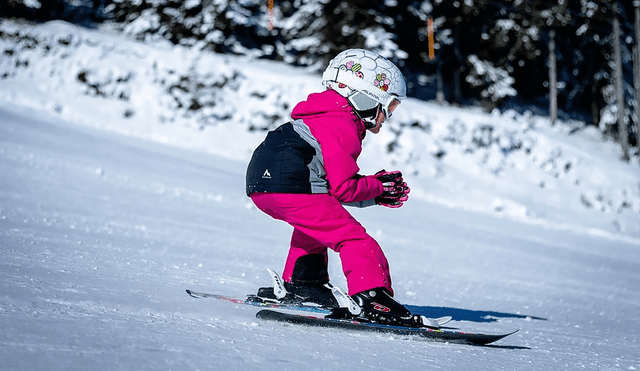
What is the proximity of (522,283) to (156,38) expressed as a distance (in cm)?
2015

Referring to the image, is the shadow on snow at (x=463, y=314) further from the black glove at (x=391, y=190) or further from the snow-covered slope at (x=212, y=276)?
the black glove at (x=391, y=190)

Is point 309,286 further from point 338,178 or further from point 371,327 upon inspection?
point 338,178

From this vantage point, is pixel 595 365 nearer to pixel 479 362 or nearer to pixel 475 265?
pixel 479 362

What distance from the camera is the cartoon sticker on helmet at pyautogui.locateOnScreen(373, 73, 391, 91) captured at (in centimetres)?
312

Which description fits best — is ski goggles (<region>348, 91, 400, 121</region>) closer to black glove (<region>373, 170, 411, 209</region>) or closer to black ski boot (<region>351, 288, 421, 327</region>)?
black glove (<region>373, 170, 411, 209</region>)

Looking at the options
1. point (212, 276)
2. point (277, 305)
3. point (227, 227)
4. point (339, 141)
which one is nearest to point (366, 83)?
point (339, 141)

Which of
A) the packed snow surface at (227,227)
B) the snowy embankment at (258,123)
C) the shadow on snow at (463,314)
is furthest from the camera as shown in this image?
the snowy embankment at (258,123)

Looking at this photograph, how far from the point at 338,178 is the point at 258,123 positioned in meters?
10.6

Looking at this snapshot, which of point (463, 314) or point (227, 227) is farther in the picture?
point (227, 227)

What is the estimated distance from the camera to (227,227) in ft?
20.0

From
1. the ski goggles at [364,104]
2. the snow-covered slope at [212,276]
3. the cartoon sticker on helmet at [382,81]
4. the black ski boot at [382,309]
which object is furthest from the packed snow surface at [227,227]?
the cartoon sticker on helmet at [382,81]

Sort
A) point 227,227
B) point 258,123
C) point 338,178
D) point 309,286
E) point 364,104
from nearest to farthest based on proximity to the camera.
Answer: point 338,178 < point 364,104 < point 309,286 < point 227,227 < point 258,123

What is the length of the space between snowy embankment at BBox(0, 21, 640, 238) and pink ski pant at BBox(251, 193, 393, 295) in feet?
28.3

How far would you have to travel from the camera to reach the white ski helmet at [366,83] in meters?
3.07
